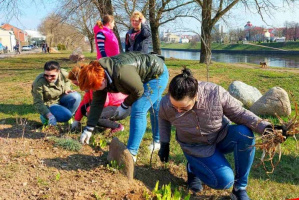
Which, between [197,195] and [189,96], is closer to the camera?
[189,96]

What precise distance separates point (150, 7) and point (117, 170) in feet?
Answer: 36.7

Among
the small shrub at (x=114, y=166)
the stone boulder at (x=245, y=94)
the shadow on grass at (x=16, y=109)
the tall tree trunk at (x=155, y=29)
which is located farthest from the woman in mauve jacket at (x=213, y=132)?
the tall tree trunk at (x=155, y=29)

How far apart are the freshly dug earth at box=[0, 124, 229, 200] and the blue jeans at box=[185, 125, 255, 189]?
239 millimetres

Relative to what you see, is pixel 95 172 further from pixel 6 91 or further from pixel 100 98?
pixel 6 91

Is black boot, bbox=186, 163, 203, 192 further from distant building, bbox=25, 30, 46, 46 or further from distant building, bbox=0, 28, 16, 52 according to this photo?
distant building, bbox=25, 30, 46, 46

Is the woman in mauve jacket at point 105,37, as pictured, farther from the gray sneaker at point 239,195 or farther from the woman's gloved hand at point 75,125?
the gray sneaker at point 239,195

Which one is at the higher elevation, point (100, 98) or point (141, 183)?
point (100, 98)

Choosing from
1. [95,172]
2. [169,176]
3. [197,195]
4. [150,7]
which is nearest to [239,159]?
[197,195]

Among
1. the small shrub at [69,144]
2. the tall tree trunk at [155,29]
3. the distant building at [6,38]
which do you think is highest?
the distant building at [6,38]

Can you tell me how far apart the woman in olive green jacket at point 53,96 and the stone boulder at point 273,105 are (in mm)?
3137

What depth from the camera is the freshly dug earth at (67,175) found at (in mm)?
2221

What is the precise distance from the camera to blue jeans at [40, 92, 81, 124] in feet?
12.5

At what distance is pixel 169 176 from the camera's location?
2742 millimetres

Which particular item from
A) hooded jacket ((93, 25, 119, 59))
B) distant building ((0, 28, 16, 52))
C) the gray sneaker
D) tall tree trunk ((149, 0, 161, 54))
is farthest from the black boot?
distant building ((0, 28, 16, 52))
